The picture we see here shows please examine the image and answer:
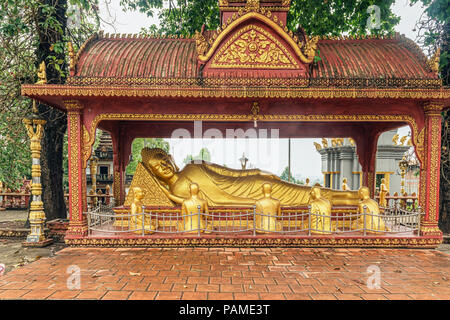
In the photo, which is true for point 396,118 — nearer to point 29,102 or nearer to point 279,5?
point 279,5

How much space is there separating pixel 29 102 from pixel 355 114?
9.10 meters

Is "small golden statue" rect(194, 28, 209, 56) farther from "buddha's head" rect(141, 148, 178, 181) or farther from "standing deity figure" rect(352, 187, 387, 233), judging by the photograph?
"standing deity figure" rect(352, 187, 387, 233)

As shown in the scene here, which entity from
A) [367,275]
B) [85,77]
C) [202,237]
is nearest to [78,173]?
[85,77]

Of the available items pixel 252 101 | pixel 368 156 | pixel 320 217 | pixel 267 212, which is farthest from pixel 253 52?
pixel 368 156

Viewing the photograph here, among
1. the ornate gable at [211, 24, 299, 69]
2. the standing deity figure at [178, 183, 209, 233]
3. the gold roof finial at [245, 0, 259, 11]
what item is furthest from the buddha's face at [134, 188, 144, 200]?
the gold roof finial at [245, 0, 259, 11]

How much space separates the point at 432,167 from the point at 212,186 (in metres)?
5.19

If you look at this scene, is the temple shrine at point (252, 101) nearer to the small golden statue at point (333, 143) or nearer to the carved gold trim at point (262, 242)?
the carved gold trim at point (262, 242)

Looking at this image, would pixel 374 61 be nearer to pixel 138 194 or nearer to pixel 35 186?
pixel 138 194

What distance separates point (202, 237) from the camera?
20.4 feet

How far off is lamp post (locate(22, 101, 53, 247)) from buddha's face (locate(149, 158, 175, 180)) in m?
2.69

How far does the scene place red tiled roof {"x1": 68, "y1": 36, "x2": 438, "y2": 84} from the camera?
6.44 metres

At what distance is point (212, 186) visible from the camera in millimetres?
7715

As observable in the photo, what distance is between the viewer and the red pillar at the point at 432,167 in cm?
634

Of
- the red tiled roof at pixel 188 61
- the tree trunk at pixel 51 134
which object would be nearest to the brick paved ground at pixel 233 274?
the tree trunk at pixel 51 134
